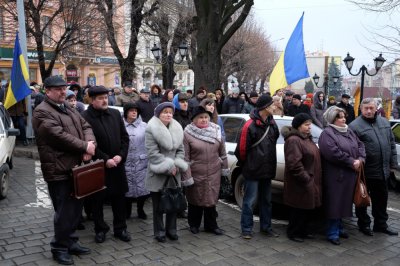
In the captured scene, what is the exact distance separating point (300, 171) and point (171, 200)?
5.31 ft

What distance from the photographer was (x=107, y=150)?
4.83 meters

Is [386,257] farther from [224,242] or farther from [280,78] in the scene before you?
[280,78]

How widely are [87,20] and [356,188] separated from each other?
13629 millimetres

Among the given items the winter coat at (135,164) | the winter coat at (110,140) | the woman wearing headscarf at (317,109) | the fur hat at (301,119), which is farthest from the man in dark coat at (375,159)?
the woman wearing headscarf at (317,109)

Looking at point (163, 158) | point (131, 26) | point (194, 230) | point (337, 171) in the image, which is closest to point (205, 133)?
point (163, 158)

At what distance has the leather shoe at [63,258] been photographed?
14.1ft

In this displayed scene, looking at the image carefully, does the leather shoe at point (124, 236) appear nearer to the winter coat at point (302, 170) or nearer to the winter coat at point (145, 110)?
the winter coat at point (302, 170)

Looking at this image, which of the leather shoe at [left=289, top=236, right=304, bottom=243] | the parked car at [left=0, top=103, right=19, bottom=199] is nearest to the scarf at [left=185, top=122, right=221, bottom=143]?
the leather shoe at [left=289, top=236, right=304, bottom=243]

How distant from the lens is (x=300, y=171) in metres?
5.03

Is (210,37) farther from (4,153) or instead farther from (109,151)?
(109,151)

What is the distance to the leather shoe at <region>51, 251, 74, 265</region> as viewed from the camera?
4.31m

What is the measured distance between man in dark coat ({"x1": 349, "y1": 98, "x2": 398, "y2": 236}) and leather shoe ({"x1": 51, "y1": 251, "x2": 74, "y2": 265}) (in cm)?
384

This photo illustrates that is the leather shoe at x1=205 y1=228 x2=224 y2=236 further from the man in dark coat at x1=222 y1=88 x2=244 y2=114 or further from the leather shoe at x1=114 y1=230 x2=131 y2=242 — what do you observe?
the man in dark coat at x1=222 y1=88 x2=244 y2=114

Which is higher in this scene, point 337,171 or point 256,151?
point 256,151
